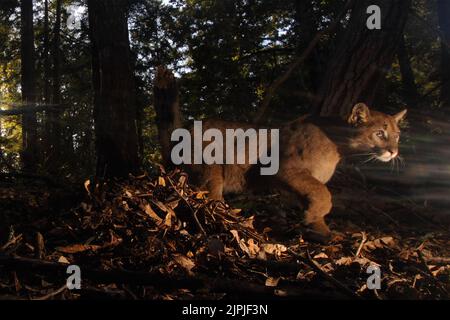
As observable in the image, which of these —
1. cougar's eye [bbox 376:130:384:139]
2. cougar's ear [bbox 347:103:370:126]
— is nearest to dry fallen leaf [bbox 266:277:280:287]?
cougar's ear [bbox 347:103:370:126]

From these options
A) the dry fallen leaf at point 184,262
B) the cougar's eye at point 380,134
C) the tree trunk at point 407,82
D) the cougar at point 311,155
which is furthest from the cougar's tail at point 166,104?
the tree trunk at point 407,82

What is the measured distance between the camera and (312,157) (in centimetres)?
630

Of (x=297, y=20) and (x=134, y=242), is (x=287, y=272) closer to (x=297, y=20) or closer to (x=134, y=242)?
(x=134, y=242)

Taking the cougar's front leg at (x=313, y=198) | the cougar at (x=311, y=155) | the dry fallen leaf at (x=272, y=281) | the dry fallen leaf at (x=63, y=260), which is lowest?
the dry fallen leaf at (x=272, y=281)

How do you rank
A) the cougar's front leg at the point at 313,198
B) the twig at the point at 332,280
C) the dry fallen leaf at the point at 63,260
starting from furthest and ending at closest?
1. the cougar's front leg at the point at 313,198
2. the dry fallen leaf at the point at 63,260
3. the twig at the point at 332,280

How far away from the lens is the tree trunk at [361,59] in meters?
7.74

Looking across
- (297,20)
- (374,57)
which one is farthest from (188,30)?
(374,57)

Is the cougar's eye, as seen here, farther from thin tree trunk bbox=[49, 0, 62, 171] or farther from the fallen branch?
thin tree trunk bbox=[49, 0, 62, 171]

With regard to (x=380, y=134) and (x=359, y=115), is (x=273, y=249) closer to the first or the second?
(x=359, y=115)

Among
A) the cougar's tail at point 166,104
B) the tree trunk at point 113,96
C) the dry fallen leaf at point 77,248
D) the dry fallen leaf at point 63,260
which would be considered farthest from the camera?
the tree trunk at point 113,96

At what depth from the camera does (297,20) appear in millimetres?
13195

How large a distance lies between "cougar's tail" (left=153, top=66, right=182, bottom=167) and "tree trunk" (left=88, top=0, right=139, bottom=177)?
50.9 inches

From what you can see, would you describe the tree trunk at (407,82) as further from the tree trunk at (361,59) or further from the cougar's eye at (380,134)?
the cougar's eye at (380,134)
